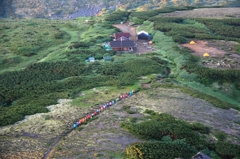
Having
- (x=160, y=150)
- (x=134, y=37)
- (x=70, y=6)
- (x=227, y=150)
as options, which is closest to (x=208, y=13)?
(x=134, y=37)

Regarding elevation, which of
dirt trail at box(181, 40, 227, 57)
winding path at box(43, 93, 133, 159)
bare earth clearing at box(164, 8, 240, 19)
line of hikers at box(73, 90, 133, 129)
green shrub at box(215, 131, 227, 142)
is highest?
bare earth clearing at box(164, 8, 240, 19)

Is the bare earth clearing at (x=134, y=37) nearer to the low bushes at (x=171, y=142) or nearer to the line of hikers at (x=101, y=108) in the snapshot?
the line of hikers at (x=101, y=108)

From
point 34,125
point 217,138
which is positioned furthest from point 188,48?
point 34,125

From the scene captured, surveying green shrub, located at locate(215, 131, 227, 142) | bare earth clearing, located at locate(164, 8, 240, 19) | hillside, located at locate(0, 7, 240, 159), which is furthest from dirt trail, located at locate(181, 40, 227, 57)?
green shrub, located at locate(215, 131, 227, 142)

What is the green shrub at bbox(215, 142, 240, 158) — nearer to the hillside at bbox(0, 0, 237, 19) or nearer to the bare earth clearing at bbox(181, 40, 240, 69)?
the bare earth clearing at bbox(181, 40, 240, 69)

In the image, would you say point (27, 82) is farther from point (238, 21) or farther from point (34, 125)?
point (238, 21)

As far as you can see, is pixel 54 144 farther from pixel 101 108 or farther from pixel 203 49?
pixel 203 49
